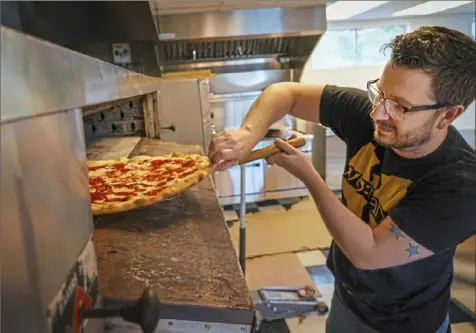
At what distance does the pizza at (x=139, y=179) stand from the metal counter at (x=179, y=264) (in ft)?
0.13

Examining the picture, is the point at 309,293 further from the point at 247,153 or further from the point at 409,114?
the point at 409,114

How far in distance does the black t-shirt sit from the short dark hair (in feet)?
0.44

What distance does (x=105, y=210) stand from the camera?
39.1 inches

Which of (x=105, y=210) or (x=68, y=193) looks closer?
(x=68, y=193)

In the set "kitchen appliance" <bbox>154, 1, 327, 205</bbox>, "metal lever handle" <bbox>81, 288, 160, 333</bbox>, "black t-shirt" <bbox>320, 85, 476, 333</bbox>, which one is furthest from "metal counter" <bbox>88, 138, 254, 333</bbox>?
"kitchen appliance" <bbox>154, 1, 327, 205</bbox>

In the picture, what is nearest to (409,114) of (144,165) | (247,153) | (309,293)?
(247,153)

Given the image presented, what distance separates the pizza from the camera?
1.05 metres

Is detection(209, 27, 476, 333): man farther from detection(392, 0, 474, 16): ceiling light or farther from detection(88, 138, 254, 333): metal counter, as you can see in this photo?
detection(392, 0, 474, 16): ceiling light

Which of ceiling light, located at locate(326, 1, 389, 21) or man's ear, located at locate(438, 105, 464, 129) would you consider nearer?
man's ear, located at locate(438, 105, 464, 129)

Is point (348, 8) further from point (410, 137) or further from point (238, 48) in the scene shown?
point (410, 137)

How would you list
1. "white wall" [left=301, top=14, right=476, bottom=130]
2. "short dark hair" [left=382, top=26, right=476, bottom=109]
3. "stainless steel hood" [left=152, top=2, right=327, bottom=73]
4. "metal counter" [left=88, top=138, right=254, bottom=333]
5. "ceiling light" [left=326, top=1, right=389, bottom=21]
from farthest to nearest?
1. "white wall" [left=301, top=14, right=476, bottom=130]
2. "ceiling light" [left=326, top=1, right=389, bottom=21]
3. "stainless steel hood" [left=152, top=2, right=327, bottom=73]
4. "short dark hair" [left=382, top=26, right=476, bottom=109]
5. "metal counter" [left=88, top=138, right=254, bottom=333]

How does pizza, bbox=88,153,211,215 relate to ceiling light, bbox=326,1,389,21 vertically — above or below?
below

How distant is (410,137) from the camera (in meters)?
1.05

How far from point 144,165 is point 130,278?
801mm
